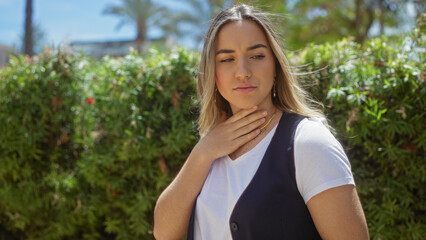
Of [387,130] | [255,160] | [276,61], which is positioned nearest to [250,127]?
[255,160]

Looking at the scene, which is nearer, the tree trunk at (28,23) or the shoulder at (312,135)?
the shoulder at (312,135)

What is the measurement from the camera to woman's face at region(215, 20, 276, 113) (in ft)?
5.72

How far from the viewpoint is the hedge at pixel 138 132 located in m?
2.63

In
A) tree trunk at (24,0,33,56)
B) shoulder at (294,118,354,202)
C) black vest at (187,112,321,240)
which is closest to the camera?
shoulder at (294,118,354,202)

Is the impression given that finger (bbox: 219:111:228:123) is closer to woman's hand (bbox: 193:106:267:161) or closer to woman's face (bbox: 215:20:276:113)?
woman's hand (bbox: 193:106:267:161)

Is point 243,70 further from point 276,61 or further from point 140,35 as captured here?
point 140,35

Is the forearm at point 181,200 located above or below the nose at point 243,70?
below

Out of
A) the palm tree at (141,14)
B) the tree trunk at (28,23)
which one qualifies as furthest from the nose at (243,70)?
the palm tree at (141,14)

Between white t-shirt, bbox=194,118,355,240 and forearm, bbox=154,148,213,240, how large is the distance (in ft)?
0.17

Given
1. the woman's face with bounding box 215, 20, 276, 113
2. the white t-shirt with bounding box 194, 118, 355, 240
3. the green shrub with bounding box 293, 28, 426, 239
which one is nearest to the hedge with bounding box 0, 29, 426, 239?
the green shrub with bounding box 293, 28, 426, 239

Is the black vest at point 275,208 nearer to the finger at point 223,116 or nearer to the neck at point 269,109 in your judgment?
the neck at point 269,109

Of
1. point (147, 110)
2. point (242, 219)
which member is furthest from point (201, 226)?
point (147, 110)

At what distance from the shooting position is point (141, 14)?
89.0 ft

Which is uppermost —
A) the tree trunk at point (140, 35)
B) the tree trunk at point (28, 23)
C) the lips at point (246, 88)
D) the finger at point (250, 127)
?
the tree trunk at point (140, 35)
